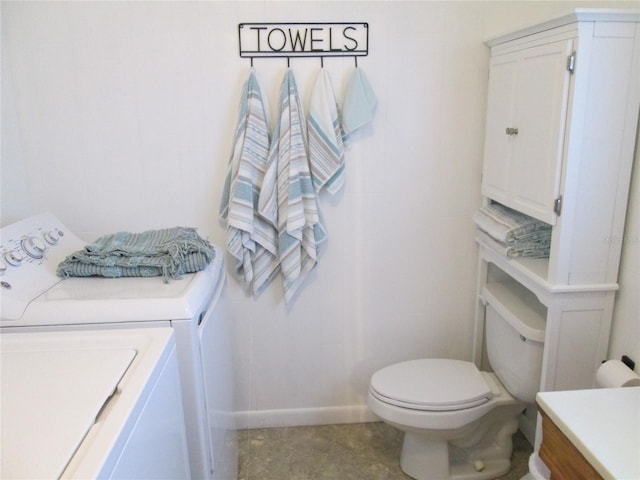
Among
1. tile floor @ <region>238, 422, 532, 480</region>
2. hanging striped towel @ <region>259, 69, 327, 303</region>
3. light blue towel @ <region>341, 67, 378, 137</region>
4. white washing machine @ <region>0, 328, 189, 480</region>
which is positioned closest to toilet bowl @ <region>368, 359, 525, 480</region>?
tile floor @ <region>238, 422, 532, 480</region>

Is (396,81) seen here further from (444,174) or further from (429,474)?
(429,474)

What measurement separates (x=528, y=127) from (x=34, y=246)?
1585mm

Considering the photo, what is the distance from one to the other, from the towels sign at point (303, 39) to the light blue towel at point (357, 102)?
0.11 m

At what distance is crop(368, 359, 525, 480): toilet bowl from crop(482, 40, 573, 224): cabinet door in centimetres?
69

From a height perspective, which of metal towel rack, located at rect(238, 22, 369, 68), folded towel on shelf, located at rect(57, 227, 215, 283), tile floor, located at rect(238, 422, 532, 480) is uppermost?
metal towel rack, located at rect(238, 22, 369, 68)

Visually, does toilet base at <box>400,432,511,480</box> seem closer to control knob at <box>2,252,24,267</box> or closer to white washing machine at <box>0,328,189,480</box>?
white washing machine at <box>0,328,189,480</box>

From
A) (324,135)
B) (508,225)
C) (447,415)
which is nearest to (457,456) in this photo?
(447,415)

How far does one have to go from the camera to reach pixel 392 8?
1.87m

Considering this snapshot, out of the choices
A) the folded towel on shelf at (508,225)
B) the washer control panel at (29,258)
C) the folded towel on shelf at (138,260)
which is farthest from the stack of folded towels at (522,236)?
the washer control panel at (29,258)

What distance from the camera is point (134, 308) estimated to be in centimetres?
132

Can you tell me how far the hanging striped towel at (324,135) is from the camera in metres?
1.87

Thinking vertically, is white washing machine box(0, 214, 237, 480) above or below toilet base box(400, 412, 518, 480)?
above

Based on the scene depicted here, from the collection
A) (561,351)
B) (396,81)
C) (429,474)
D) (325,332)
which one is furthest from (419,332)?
(396,81)

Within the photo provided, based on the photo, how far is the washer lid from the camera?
5.84 feet
